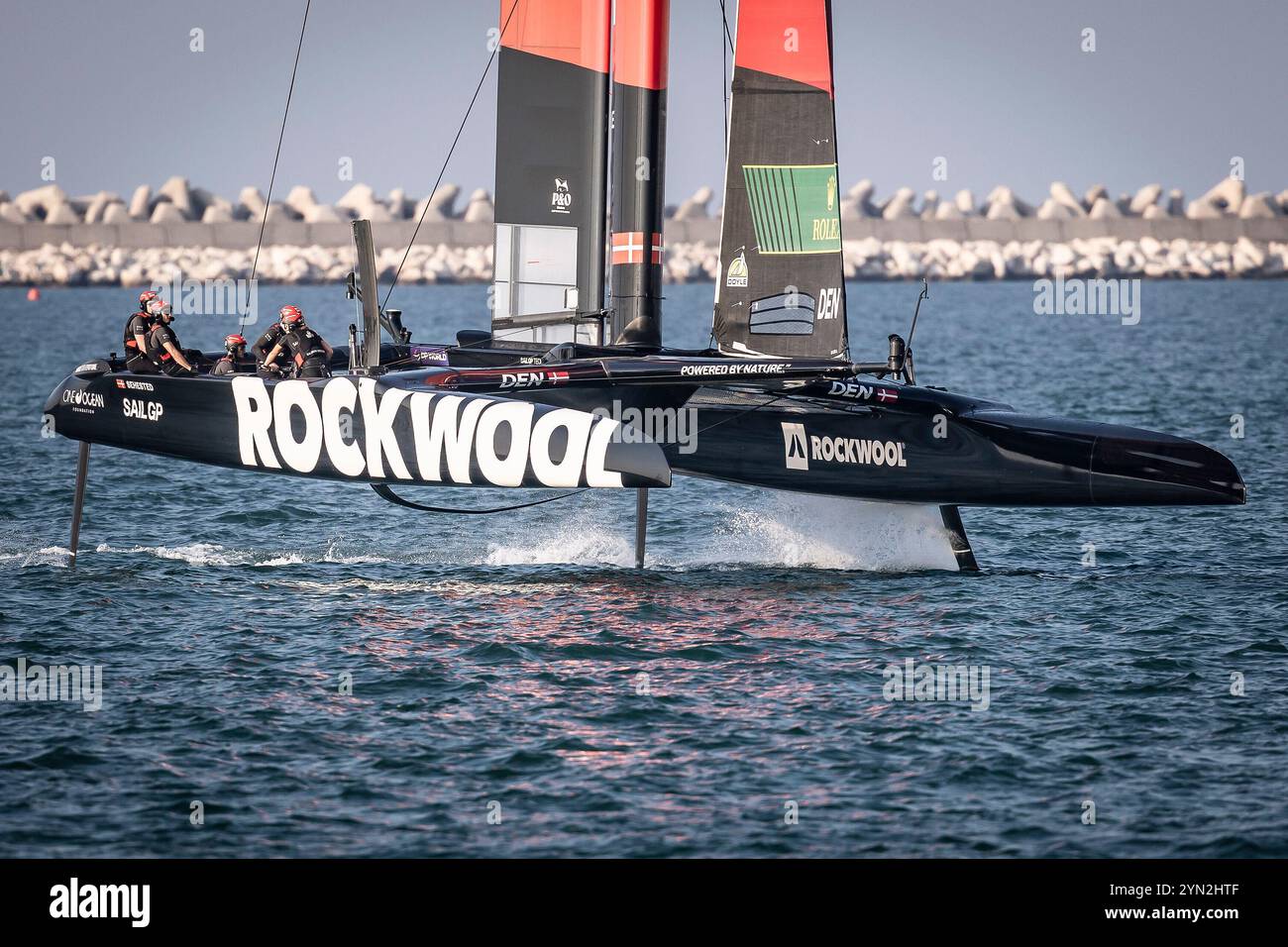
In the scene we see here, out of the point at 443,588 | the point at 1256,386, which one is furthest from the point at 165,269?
the point at 443,588

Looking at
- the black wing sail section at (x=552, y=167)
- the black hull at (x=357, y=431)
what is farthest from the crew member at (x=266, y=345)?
the black wing sail section at (x=552, y=167)

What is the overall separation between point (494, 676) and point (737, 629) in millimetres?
1793

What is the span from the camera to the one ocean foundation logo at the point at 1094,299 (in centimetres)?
5603

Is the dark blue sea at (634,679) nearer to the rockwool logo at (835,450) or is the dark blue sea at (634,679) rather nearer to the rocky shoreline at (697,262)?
the rockwool logo at (835,450)

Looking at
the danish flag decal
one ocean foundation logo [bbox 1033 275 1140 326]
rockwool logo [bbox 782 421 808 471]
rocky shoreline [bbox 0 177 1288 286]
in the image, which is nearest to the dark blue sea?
rockwool logo [bbox 782 421 808 471]

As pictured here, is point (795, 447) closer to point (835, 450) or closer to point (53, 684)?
point (835, 450)

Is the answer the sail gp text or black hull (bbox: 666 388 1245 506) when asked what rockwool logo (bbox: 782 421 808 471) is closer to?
black hull (bbox: 666 388 1245 506)

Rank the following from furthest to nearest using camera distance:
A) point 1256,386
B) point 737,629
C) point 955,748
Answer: point 1256,386, point 737,629, point 955,748

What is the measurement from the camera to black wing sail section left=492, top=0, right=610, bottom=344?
13.3 metres

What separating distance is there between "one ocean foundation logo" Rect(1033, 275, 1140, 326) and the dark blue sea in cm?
3890

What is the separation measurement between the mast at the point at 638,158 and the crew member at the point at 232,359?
304 cm

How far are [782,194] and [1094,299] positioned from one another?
58922 millimetres
